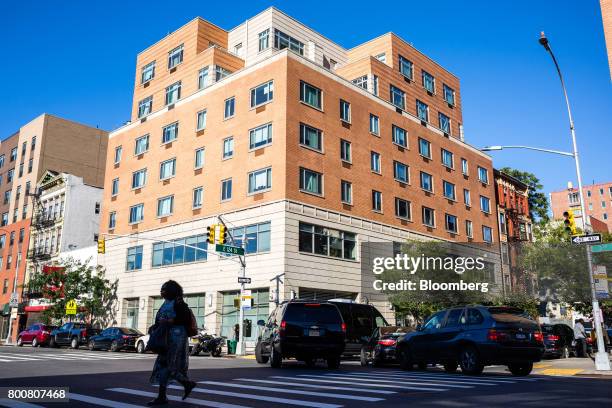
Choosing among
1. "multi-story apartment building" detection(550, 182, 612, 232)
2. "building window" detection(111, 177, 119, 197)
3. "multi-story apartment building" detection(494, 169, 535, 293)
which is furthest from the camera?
"multi-story apartment building" detection(550, 182, 612, 232)

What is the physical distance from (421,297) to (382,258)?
4.75 m

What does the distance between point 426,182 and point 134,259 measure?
87.4 ft

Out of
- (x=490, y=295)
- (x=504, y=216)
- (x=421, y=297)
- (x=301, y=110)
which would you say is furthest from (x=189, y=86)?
(x=504, y=216)

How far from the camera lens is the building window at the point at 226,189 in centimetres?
3966

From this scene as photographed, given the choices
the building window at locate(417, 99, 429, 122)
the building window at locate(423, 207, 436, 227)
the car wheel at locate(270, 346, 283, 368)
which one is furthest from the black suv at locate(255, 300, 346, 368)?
the building window at locate(417, 99, 429, 122)

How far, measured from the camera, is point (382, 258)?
136 feet

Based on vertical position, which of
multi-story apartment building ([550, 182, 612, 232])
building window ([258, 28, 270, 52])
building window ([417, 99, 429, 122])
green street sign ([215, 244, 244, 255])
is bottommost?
green street sign ([215, 244, 244, 255])

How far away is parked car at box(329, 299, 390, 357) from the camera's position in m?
23.1

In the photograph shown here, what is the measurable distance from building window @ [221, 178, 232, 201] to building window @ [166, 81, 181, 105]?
39.4ft

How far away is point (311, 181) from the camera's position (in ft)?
124

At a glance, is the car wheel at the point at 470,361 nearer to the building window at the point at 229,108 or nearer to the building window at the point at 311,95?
the building window at the point at 311,95

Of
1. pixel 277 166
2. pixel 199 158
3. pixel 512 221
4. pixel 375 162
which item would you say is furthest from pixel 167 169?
pixel 512 221

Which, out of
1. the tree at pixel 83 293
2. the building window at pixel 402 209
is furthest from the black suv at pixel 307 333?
the tree at pixel 83 293

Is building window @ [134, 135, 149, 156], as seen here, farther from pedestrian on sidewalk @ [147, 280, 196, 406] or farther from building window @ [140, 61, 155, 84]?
pedestrian on sidewalk @ [147, 280, 196, 406]
